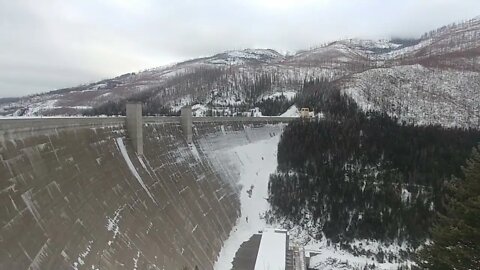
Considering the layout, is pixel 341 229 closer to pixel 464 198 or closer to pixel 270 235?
pixel 270 235

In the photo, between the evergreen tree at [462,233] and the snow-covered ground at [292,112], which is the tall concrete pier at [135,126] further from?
the snow-covered ground at [292,112]

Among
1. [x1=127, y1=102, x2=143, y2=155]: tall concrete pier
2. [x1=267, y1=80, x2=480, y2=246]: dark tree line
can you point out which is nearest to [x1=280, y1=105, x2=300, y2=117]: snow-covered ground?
[x1=267, y1=80, x2=480, y2=246]: dark tree line

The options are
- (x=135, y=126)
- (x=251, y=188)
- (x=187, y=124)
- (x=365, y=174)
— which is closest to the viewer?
(x=135, y=126)

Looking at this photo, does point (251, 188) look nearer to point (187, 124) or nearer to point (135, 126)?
point (187, 124)

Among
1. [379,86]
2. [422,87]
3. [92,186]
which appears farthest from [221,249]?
[422,87]

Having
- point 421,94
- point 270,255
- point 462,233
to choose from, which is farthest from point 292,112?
point 462,233
